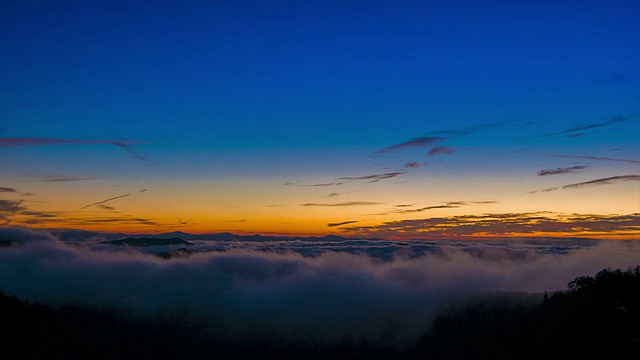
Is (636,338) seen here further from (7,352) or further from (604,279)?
(7,352)

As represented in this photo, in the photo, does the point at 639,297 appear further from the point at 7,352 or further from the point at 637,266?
the point at 7,352

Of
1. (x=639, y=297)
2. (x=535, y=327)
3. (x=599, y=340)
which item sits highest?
(x=639, y=297)

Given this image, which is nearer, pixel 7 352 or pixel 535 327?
pixel 535 327

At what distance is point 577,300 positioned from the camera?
55.7 metres

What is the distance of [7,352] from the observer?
11488 centimetres

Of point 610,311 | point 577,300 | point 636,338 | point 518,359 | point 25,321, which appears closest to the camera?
point 636,338

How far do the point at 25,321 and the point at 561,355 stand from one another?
125533 millimetres

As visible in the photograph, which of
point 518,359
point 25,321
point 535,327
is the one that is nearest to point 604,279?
point 518,359

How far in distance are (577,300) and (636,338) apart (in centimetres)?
813

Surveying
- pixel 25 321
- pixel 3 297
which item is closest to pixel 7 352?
pixel 25 321

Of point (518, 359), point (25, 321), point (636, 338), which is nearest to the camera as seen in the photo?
point (636, 338)

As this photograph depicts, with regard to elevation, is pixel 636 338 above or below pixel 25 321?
above

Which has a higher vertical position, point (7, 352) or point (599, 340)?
point (599, 340)

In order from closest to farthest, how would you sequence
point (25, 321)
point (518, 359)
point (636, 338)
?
1. point (636, 338)
2. point (518, 359)
3. point (25, 321)
